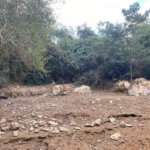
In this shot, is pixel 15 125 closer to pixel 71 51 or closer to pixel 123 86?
pixel 123 86

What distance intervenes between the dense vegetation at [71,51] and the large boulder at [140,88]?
99cm

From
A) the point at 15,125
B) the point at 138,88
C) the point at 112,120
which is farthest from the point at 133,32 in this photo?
the point at 15,125

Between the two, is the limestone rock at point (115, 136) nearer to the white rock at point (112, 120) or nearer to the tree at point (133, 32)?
the white rock at point (112, 120)

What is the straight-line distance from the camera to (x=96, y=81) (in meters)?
9.05

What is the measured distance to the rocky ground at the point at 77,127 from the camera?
9.70ft

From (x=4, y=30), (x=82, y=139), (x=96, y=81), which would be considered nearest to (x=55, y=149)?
(x=82, y=139)

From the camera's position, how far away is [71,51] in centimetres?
1077

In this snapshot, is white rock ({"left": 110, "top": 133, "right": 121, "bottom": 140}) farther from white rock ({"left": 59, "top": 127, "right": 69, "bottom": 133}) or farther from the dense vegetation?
the dense vegetation

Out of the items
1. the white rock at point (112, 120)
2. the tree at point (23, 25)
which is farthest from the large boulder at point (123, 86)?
the tree at point (23, 25)

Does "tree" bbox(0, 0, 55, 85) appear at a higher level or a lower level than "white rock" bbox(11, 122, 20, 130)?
higher

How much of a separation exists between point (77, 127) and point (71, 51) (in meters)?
7.68

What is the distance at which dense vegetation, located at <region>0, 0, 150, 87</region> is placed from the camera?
441 cm

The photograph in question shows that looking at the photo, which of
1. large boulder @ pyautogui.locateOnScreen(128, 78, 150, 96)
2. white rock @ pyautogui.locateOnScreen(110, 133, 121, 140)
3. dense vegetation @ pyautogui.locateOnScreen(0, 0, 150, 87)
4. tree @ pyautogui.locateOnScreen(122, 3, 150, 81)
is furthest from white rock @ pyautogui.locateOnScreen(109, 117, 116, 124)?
tree @ pyautogui.locateOnScreen(122, 3, 150, 81)

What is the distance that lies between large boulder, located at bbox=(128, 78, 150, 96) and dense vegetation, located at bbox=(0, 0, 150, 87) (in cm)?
99
